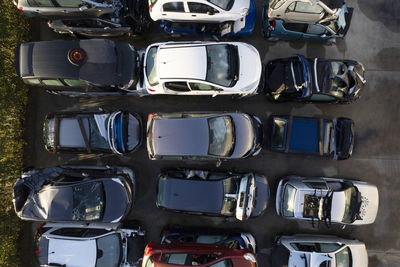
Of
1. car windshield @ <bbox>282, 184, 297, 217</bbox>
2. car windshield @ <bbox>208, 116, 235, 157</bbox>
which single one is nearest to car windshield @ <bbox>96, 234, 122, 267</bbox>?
car windshield @ <bbox>208, 116, 235, 157</bbox>

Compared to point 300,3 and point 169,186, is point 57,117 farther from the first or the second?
point 300,3

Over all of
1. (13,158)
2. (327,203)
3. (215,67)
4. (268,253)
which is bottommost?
(268,253)

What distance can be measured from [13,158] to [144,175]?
3379mm

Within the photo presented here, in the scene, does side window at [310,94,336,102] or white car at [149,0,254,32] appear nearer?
white car at [149,0,254,32]

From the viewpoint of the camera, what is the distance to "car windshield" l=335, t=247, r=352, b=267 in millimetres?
5660

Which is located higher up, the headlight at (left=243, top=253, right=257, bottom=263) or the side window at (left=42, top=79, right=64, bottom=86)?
the side window at (left=42, top=79, right=64, bottom=86)

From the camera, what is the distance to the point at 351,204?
5.76m

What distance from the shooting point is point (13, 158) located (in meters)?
6.20

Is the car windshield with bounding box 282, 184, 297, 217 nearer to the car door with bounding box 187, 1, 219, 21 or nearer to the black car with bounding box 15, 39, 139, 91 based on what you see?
the car door with bounding box 187, 1, 219, 21

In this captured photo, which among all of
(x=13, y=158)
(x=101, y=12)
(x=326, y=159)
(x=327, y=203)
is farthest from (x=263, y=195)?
(x=13, y=158)

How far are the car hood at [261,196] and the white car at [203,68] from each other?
223 centimetres

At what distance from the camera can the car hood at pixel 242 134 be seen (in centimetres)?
553

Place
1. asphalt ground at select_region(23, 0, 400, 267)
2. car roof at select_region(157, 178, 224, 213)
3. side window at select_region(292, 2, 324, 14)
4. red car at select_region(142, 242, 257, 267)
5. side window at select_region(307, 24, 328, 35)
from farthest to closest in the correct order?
asphalt ground at select_region(23, 0, 400, 267) → side window at select_region(307, 24, 328, 35) → car roof at select_region(157, 178, 224, 213) → side window at select_region(292, 2, 324, 14) → red car at select_region(142, 242, 257, 267)

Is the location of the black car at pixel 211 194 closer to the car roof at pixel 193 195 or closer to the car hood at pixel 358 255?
the car roof at pixel 193 195
